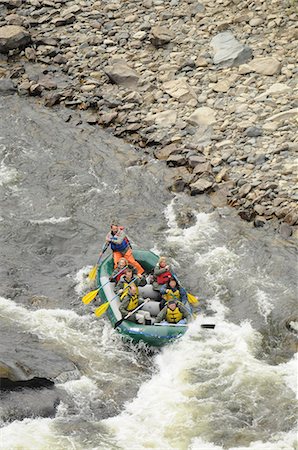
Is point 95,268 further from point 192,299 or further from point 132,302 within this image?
point 192,299

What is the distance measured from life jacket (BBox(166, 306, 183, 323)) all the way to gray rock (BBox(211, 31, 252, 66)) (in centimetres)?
914

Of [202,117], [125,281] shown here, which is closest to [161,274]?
[125,281]

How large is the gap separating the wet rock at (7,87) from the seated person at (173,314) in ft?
33.8

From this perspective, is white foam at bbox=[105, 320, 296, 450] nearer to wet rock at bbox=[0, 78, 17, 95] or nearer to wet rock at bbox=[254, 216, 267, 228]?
wet rock at bbox=[254, 216, 267, 228]

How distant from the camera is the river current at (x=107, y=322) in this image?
1224cm

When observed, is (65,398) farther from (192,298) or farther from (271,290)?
(271,290)

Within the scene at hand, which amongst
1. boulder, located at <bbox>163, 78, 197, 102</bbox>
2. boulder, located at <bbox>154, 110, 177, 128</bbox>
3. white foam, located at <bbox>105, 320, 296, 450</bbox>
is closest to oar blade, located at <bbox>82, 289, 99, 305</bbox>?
white foam, located at <bbox>105, 320, 296, 450</bbox>

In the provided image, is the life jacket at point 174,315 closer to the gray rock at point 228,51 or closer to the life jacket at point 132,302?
the life jacket at point 132,302

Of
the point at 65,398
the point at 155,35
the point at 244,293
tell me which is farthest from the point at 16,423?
the point at 155,35

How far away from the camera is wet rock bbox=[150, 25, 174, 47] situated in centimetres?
2208

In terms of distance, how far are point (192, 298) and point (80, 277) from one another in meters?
2.52

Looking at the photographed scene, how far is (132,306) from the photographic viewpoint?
1462cm

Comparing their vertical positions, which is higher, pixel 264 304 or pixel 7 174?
pixel 7 174

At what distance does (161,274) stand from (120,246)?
124 centimetres
